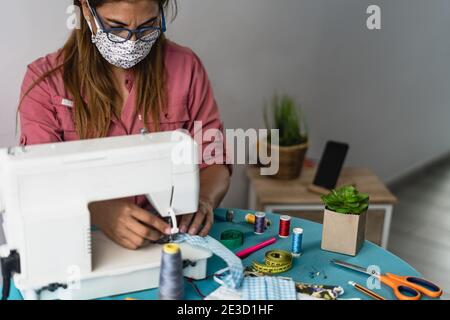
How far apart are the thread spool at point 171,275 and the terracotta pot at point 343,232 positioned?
0.47 metres

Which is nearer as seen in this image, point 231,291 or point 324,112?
point 231,291

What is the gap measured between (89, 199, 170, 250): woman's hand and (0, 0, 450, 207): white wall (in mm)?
907

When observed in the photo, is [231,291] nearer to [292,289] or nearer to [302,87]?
[292,289]

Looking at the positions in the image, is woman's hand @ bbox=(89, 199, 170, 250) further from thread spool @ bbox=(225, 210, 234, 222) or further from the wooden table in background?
the wooden table in background

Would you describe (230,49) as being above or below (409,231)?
above

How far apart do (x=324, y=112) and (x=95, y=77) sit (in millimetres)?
1717

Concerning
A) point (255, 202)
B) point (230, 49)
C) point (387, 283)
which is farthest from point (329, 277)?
point (230, 49)

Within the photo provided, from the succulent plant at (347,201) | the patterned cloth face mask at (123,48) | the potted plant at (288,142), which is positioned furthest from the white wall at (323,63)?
the succulent plant at (347,201)

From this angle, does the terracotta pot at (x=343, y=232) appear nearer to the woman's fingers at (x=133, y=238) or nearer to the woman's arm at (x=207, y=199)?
the woman's arm at (x=207, y=199)

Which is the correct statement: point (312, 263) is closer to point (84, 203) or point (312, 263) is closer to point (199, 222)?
point (199, 222)

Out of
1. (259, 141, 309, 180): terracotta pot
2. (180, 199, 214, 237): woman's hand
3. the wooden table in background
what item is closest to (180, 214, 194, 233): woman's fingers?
(180, 199, 214, 237): woman's hand

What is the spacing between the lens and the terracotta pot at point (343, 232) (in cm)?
167

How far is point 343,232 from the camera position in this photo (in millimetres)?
1675

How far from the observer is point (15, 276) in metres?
1.37
